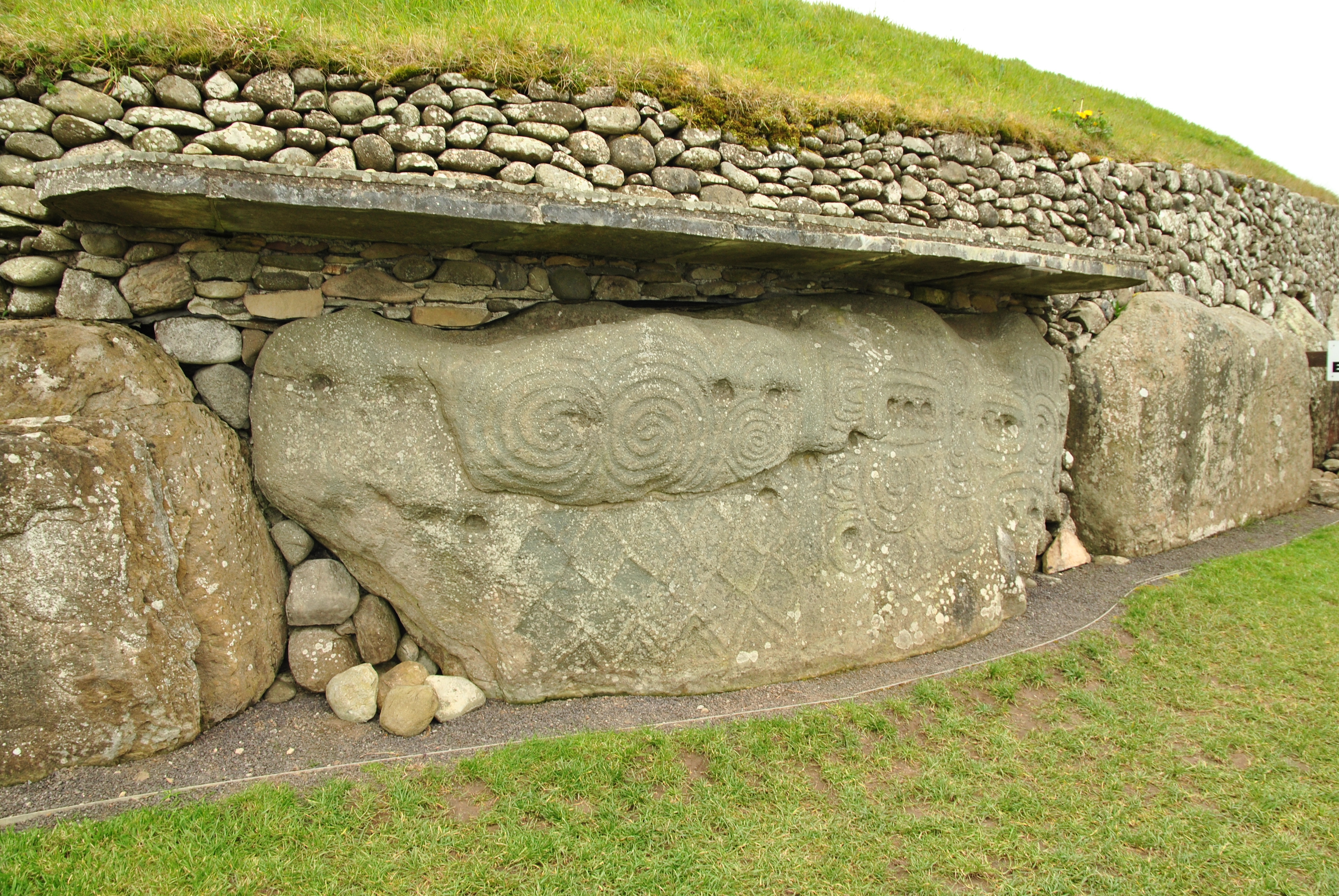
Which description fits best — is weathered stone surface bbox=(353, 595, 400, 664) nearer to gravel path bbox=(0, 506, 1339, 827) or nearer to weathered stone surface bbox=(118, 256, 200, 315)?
gravel path bbox=(0, 506, 1339, 827)

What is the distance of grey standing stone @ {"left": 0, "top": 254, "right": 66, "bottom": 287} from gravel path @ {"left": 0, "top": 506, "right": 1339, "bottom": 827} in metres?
1.95

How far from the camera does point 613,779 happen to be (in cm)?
301

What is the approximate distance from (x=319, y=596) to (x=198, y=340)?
1220 mm

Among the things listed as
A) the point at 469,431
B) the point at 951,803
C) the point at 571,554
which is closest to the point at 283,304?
the point at 469,431

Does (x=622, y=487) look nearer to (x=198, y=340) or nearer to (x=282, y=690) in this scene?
(x=282, y=690)

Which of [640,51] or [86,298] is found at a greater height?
[640,51]

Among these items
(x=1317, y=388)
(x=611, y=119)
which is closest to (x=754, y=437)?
(x=611, y=119)

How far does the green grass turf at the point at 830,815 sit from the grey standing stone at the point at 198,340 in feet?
5.85

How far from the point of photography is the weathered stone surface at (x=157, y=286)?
329 centimetres

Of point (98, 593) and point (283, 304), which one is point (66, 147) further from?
point (98, 593)

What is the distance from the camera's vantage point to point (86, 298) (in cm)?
325

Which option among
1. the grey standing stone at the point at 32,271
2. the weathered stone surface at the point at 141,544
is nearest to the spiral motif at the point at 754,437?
the weathered stone surface at the point at 141,544

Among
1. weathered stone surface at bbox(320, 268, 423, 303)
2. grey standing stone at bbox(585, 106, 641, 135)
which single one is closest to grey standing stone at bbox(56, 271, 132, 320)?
weathered stone surface at bbox(320, 268, 423, 303)

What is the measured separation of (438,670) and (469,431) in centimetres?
120
